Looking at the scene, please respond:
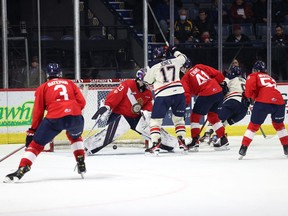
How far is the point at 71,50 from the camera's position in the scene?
12125 millimetres

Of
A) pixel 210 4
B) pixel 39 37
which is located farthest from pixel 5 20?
pixel 210 4

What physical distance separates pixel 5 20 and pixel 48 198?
17.3 ft

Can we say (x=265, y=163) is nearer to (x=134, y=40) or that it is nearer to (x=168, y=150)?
(x=168, y=150)

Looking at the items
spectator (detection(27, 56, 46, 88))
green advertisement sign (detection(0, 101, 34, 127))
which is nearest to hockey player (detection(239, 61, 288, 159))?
green advertisement sign (detection(0, 101, 34, 127))

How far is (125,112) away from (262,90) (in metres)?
1.73

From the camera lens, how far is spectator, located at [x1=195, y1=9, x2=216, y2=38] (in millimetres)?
12914

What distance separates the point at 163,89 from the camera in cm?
947

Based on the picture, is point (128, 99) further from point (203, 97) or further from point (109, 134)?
point (203, 97)

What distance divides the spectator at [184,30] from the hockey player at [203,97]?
246cm

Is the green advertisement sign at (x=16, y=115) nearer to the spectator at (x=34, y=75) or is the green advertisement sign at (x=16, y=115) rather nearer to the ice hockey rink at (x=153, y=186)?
the spectator at (x=34, y=75)

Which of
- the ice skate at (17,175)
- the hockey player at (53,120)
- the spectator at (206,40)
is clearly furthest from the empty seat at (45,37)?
the ice skate at (17,175)

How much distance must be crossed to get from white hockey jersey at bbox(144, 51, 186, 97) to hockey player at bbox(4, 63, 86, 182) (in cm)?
221

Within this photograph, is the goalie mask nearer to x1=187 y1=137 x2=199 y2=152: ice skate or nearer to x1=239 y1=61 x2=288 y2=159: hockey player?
x1=187 y1=137 x2=199 y2=152: ice skate

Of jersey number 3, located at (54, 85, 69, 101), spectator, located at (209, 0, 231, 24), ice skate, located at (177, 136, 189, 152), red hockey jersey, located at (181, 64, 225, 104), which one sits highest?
spectator, located at (209, 0, 231, 24)
